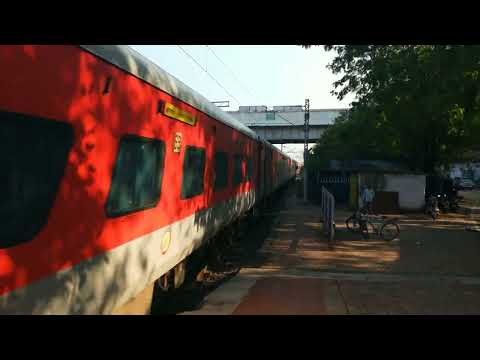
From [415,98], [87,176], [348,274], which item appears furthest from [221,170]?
[415,98]

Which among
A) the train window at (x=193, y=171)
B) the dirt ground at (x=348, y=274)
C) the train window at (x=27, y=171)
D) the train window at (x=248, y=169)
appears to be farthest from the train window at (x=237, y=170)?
the train window at (x=27, y=171)

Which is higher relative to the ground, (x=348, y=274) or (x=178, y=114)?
(x=178, y=114)

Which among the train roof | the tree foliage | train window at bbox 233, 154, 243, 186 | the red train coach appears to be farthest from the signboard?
the tree foliage

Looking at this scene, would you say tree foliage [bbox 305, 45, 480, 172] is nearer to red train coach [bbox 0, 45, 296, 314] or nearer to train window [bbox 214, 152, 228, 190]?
train window [bbox 214, 152, 228, 190]

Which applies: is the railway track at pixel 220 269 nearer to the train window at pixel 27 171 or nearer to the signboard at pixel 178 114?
the signboard at pixel 178 114

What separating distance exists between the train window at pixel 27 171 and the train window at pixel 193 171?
260 cm

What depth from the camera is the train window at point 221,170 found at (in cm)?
694

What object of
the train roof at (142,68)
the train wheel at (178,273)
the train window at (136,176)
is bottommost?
the train wheel at (178,273)

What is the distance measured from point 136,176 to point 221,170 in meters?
3.73

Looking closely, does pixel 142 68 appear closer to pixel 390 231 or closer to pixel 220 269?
pixel 220 269

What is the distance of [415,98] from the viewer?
14.9 m
